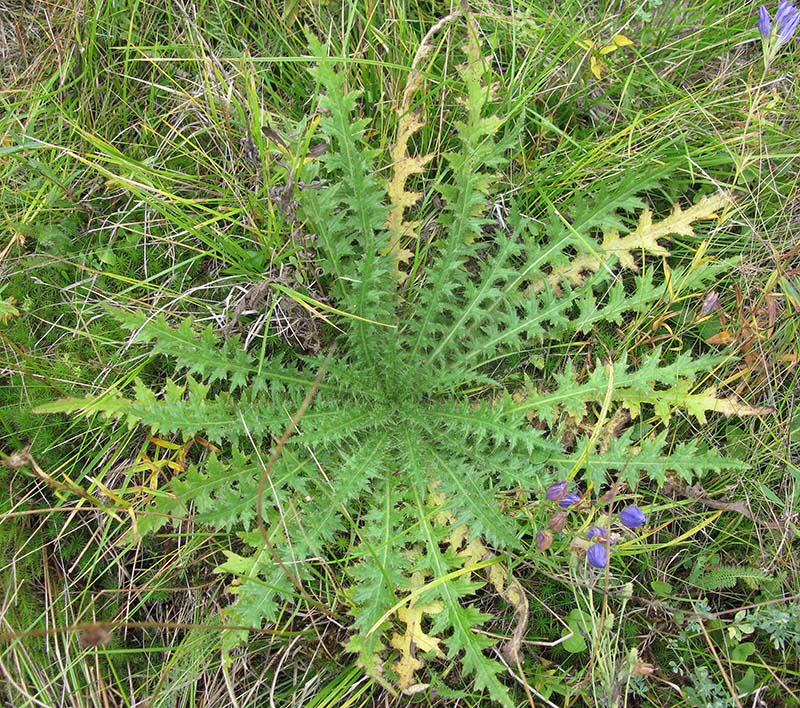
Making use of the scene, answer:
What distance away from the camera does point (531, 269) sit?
301cm

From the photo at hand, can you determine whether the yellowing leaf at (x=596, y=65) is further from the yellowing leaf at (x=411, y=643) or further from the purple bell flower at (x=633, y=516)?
the yellowing leaf at (x=411, y=643)

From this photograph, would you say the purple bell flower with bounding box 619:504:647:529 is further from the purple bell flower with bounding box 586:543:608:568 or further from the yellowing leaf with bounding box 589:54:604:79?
the yellowing leaf with bounding box 589:54:604:79

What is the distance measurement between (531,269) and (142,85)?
210cm

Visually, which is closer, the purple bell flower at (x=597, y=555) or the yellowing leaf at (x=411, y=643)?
the purple bell flower at (x=597, y=555)

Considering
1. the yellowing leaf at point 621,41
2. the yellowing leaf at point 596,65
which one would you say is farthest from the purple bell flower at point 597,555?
the yellowing leaf at point 621,41

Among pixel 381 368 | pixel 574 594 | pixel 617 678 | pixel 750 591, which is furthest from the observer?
pixel 381 368

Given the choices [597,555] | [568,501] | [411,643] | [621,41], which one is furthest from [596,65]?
[411,643]

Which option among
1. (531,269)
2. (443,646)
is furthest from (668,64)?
(443,646)

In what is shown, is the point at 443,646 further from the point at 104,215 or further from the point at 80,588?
the point at 104,215

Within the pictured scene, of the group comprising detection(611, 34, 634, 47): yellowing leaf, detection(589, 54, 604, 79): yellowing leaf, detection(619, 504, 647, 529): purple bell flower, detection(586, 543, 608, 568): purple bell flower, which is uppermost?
detection(611, 34, 634, 47): yellowing leaf

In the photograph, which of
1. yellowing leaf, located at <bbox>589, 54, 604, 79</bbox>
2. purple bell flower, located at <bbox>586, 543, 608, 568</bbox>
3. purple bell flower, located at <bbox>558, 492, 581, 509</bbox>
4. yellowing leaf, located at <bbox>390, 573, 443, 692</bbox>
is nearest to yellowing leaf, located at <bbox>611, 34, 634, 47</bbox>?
yellowing leaf, located at <bbox>589, 54, 604, 79</bbox>

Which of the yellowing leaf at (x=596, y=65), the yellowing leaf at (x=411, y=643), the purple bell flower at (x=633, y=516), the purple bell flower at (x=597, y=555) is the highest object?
the yellowing leaf at (x=596, y=65)

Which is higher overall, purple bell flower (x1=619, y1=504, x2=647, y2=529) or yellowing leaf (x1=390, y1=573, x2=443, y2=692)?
purple bell flower (x1=619, y1=504, x2=647, y2=529)

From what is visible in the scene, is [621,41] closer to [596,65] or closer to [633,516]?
[596,65]
